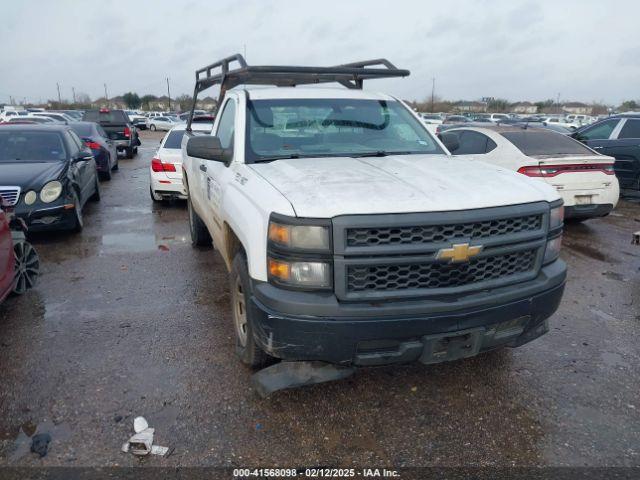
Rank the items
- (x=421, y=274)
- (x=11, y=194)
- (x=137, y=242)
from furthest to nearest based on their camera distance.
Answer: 1. (x=137, y=242)
2. (x=11, y=194)
3. (x=421, y=274)

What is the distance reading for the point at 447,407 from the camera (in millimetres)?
3166

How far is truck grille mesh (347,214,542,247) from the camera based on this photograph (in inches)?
102

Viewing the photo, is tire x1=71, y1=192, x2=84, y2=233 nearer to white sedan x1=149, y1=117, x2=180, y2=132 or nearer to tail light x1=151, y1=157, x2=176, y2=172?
tail light x1=151, y1=157, x2=176, y2=172

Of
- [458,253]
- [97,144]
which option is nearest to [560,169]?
[458,253]

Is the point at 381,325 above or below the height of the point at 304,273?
below

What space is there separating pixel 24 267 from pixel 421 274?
4107 millimetres

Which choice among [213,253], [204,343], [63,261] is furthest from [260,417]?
[63,261]

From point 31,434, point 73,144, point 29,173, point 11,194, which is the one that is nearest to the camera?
point 31,434

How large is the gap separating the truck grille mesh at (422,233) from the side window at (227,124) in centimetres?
189

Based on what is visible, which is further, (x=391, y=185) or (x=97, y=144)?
(x=97, y=144)

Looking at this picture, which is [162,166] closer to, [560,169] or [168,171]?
[168,171]

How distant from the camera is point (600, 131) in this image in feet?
35.5

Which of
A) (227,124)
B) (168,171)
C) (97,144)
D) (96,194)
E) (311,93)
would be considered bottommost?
(96,194)

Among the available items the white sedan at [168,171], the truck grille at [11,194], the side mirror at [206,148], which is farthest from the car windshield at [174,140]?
the side mirror at [206,148]
